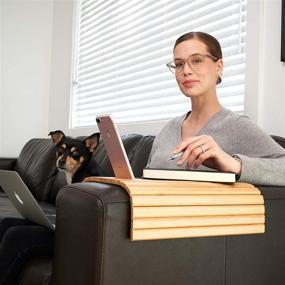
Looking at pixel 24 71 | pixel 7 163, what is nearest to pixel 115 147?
pixel 7 163

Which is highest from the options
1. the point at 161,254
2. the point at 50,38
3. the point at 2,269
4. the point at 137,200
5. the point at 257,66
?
the point at 50,38

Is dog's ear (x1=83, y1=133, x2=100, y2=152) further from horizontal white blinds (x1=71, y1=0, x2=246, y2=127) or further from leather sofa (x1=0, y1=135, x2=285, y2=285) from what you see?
leather sofa (x1=0, y1=135, x2=285, y2=285)

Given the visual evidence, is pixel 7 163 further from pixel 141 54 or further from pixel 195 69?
pixel 195 69

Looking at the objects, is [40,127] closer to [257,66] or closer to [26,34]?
[26,34]

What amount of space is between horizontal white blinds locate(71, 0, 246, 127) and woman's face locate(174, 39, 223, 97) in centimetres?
59

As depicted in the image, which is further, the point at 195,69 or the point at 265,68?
the point at 265,68

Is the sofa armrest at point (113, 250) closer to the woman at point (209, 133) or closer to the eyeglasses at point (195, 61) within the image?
the woman at point (209, 133)

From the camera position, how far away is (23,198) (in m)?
1.34

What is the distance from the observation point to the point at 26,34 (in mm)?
4125

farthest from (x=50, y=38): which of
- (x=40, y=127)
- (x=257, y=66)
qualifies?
(x=257, y=66)

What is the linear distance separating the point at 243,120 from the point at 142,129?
1407 millimetres

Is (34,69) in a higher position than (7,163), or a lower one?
higher

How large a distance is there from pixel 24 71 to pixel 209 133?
3231 millimetres

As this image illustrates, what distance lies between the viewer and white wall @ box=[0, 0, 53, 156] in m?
4.06
